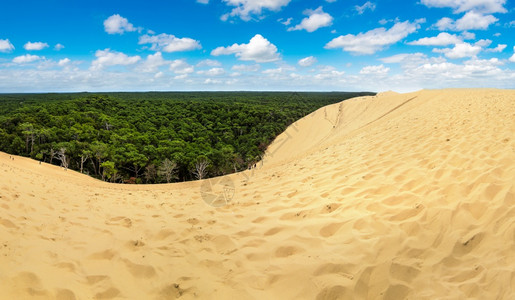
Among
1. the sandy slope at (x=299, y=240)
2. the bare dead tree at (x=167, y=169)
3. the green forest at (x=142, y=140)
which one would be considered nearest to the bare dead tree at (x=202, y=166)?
the green forest at (x=142, y=140)

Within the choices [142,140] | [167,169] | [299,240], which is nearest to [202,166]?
[167,169]

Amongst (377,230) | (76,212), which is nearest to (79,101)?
(76,212)

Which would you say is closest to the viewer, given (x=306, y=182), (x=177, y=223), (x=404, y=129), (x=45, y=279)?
(x=45, y=279)

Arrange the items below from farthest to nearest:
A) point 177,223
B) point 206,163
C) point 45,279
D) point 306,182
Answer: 1. point 206,163
2. point 306,182
3. point 177,223
4. point 45,279

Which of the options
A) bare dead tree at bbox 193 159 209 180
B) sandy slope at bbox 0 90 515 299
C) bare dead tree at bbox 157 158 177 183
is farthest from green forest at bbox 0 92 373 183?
sandy slope at bbox 0 90 515 299

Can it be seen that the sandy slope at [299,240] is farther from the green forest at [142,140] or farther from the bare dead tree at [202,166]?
the bare dead tree at [202,166]

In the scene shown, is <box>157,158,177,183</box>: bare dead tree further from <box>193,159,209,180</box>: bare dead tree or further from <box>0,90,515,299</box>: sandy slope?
<box>0,90,515,299</box>: sandy slope

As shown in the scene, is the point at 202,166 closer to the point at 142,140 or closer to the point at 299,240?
the point at 142,140

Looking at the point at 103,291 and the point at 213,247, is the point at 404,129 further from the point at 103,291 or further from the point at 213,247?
the point at 103,291
